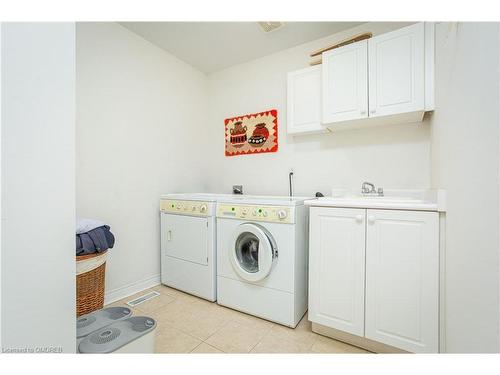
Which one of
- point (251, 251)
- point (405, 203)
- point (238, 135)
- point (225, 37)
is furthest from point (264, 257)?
point (225, 37)

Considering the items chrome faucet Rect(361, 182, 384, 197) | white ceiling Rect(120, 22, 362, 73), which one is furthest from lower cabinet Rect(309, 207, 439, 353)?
white ceiling Rect(120, 22, 362, 73)

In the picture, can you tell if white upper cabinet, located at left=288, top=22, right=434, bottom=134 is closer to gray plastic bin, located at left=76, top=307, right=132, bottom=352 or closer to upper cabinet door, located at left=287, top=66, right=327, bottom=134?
upper cabinet door, located at left=287, top=66, right=327, bottom=134

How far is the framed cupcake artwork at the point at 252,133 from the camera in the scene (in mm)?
2572

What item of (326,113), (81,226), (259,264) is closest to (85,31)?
(81,226)

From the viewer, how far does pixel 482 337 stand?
2.43ft

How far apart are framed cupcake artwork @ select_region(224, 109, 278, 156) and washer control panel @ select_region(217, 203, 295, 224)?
3.19 ft

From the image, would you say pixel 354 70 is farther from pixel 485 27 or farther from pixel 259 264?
pixel 259 264

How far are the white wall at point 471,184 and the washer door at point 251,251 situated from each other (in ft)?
3.31

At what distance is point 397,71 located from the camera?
1.65 metres

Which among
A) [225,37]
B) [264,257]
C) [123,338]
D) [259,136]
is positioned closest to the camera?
[123,338]

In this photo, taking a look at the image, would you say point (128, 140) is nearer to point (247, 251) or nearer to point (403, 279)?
point (247, 251)

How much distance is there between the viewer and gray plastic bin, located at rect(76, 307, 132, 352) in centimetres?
117

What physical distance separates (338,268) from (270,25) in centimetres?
211

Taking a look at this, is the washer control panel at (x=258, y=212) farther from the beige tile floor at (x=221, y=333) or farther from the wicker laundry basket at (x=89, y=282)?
the wicker laundry basket at (x=89, y=282)
